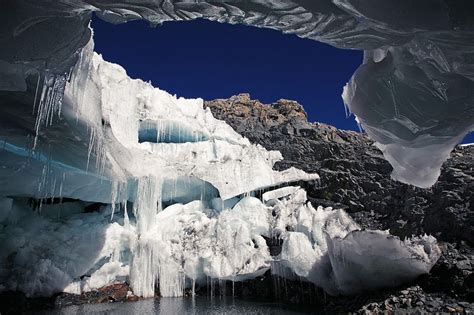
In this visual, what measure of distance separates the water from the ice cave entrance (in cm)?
992

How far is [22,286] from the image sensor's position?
1656 centimetres

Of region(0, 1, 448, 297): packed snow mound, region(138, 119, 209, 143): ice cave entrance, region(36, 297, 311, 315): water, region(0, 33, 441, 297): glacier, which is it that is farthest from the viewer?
region(138, 119, 209, 143): ice cave entrance

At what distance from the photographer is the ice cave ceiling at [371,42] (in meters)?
3.91

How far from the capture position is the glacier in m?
14.1

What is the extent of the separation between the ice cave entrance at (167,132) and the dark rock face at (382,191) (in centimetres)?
641

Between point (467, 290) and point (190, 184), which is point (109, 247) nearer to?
point (190, 184)

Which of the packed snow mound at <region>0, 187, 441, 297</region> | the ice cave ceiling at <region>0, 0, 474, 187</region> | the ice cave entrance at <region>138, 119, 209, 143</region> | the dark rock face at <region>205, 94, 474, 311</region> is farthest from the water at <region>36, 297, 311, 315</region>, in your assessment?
the ice cave ceiling at <region>0, 0, 474, 187</region>

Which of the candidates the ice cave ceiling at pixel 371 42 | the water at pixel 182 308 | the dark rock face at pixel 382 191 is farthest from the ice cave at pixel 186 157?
the water at pixel 182 308

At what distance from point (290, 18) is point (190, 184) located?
740 inches

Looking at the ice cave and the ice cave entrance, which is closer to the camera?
the ice cave

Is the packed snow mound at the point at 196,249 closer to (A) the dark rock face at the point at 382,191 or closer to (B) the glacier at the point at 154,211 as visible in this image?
(B) the glacier at the point at 154,211

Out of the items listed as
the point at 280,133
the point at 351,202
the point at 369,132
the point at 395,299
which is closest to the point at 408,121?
the point at 369,132

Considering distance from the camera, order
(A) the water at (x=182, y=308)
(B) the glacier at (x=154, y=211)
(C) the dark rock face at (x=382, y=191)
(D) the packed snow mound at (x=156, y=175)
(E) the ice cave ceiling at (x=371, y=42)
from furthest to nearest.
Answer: (C) the dark rock face at (x=382, y=191), (A) the water at (x=182, y=308), (B) the glacier at (x=154, y=211), (D) the packed snow mound at (x=156, y=175), (E) the ice cave ceiling at (x=371, y=42)

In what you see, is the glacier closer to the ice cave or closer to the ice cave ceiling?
the ice cave
